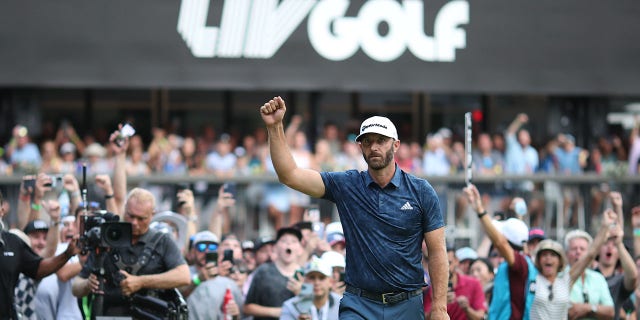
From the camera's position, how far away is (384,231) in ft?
30.3

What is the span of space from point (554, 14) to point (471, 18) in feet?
4.48

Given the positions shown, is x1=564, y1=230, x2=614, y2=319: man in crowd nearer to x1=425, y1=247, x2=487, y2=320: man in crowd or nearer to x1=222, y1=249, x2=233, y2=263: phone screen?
x1=425, y1=247, x2=487, y2=320: man in crowd

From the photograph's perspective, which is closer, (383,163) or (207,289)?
(383,163)

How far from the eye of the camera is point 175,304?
1067 cm

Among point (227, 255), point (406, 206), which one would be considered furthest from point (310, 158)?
point (406, 206)

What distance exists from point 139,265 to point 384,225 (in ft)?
7.65

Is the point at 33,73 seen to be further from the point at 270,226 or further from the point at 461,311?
the point at 461,311

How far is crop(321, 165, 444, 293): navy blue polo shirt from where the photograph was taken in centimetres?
923

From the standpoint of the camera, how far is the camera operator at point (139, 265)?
10.4 meters

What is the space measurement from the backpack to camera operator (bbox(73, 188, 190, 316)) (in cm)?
293

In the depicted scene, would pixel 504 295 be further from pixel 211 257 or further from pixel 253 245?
pixel 253 245

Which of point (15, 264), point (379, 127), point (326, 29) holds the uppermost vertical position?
point (326, 29)

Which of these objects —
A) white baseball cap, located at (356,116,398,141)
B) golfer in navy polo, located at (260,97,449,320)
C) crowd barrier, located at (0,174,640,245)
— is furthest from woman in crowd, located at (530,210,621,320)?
crowd barrier, located at (0,174,640,245)

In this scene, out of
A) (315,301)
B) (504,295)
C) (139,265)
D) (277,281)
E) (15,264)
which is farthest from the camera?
(277,281)
